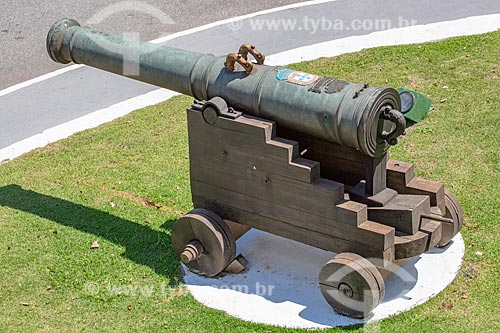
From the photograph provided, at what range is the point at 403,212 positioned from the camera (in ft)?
21.3

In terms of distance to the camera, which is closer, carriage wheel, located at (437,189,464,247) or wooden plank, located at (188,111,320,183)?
wooden plank, located at (188,111,320,183)

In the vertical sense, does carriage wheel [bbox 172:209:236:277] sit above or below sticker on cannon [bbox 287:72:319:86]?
below

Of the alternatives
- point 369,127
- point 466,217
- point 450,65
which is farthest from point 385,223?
point 450,65

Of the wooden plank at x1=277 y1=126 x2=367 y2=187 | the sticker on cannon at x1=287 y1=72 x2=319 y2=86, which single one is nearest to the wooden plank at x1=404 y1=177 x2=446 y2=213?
the wooden plank at x1=277 y1=126 x2=367 y2=187

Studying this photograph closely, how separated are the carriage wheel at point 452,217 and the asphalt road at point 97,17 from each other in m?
6.20

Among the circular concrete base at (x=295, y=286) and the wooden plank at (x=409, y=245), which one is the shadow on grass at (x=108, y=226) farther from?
the wooden plank at (x=409, y=245)

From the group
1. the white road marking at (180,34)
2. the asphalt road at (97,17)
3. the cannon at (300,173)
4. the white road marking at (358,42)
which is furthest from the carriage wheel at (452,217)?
the asphalt road at (97,17)

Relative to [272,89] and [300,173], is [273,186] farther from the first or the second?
[272,89]

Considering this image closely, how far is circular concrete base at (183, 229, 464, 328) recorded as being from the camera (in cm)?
662

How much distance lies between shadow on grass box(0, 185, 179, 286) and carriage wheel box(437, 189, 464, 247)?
208 cm

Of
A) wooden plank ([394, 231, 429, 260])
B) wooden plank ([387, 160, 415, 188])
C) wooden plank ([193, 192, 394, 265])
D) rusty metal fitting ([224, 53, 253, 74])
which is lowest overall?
wooden plank ([193, 192, 394, 265])

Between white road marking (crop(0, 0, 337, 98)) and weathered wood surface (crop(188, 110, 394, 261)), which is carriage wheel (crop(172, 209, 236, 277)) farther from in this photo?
white road marking (crop(0, 0, 337, 98))

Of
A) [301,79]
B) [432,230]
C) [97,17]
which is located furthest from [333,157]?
[97,17]

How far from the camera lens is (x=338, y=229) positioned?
6496 millimetres
